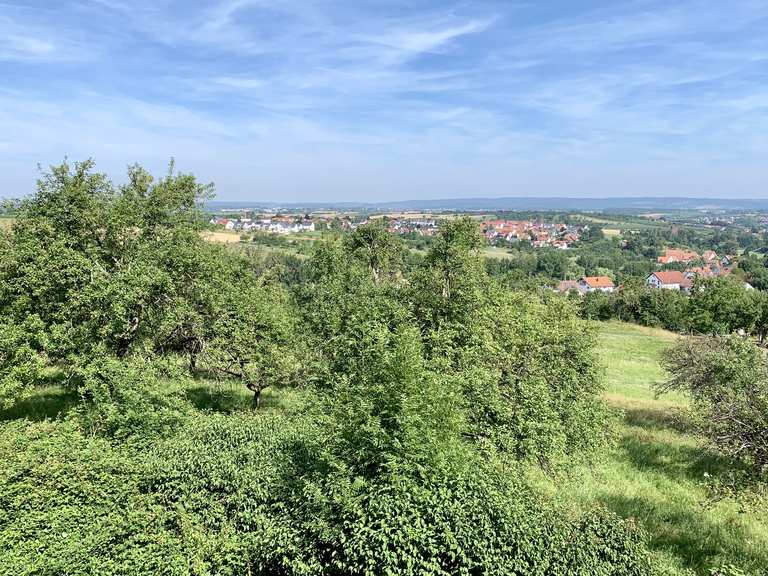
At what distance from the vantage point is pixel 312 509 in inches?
474

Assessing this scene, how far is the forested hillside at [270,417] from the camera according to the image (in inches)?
450

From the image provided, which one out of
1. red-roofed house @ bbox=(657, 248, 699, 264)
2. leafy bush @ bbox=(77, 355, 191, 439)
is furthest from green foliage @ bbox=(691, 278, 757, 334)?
red-roofed house @ bbox=(657, 248, 699, 264)

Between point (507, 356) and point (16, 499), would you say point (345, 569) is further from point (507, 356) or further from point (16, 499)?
point (507, 356)

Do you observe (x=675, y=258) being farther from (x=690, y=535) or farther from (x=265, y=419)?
(x=265, y=419)

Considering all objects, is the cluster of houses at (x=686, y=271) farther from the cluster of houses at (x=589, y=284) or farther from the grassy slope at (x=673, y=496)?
the grassy slope at (x=673, y=496)

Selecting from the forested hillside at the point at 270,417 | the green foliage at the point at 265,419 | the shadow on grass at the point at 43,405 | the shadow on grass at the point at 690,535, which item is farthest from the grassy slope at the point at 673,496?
the shadow on grass at the point at 43,405

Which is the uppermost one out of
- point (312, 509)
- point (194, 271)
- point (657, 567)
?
point (194, 271)

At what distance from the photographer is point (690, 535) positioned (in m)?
16.2

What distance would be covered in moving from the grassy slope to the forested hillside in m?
1.02

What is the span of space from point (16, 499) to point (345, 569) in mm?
8950

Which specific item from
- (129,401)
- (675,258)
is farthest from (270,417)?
(675,258)

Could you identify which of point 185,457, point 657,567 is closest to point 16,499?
point 185,457

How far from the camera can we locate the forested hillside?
37.5 feet

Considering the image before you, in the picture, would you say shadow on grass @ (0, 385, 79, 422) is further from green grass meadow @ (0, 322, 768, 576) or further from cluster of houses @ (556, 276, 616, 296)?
cluster of houses @ (556, 276, 616, 296)
